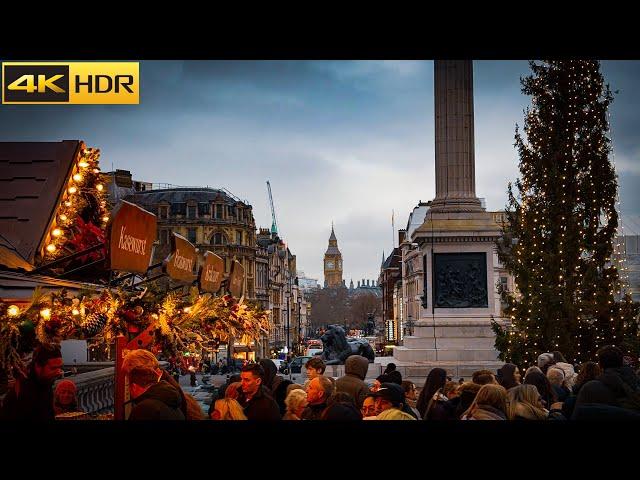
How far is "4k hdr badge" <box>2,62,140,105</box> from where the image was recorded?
601cm

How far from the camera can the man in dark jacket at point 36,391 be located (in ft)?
22.3

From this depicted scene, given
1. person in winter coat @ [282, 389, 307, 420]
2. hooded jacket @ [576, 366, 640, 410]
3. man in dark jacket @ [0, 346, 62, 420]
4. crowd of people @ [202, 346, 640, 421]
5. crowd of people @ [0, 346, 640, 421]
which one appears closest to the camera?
crowd of people @ [0, 346, 640, 421]

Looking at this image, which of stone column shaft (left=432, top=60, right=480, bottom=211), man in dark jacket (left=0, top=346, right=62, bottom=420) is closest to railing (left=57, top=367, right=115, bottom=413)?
man in dark jacket (left=0, top=346, right=62, bottom=420)

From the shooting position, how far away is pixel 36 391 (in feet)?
22.6

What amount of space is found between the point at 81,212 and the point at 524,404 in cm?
855

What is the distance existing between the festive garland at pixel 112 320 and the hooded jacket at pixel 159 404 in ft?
3.68

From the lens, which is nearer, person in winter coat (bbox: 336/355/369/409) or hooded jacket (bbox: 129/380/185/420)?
hooded jacket (bbox: 129/380/185/420)

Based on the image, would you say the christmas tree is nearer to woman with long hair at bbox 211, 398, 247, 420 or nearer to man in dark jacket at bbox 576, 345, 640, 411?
man in dark jacket at bbox 576, 345, 640, 411

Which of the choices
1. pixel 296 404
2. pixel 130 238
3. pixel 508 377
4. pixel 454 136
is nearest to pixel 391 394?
pixel 296 404

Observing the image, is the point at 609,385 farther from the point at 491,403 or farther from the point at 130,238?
the point at 130,238

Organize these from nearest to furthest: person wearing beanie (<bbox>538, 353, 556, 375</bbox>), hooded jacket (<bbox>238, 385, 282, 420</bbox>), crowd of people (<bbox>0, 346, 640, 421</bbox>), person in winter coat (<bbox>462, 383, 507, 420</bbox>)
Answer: crowd of people (<bbox>0, 346, 640, 421</bbox>) < person in winter coat (<bbox>462, 383, 507, 420</bbox>) < hooded jacket (<bbox>238, 385, 282, 420</bbox>) < person wearing beanie (<bbox>538, 353, 556, 375</bbox>)

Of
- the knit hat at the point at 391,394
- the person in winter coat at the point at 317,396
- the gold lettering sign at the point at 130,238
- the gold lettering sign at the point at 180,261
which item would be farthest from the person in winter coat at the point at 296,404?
the gold lettering sign at the point at 180,261

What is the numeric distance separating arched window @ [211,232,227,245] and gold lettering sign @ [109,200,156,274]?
67.7 m
